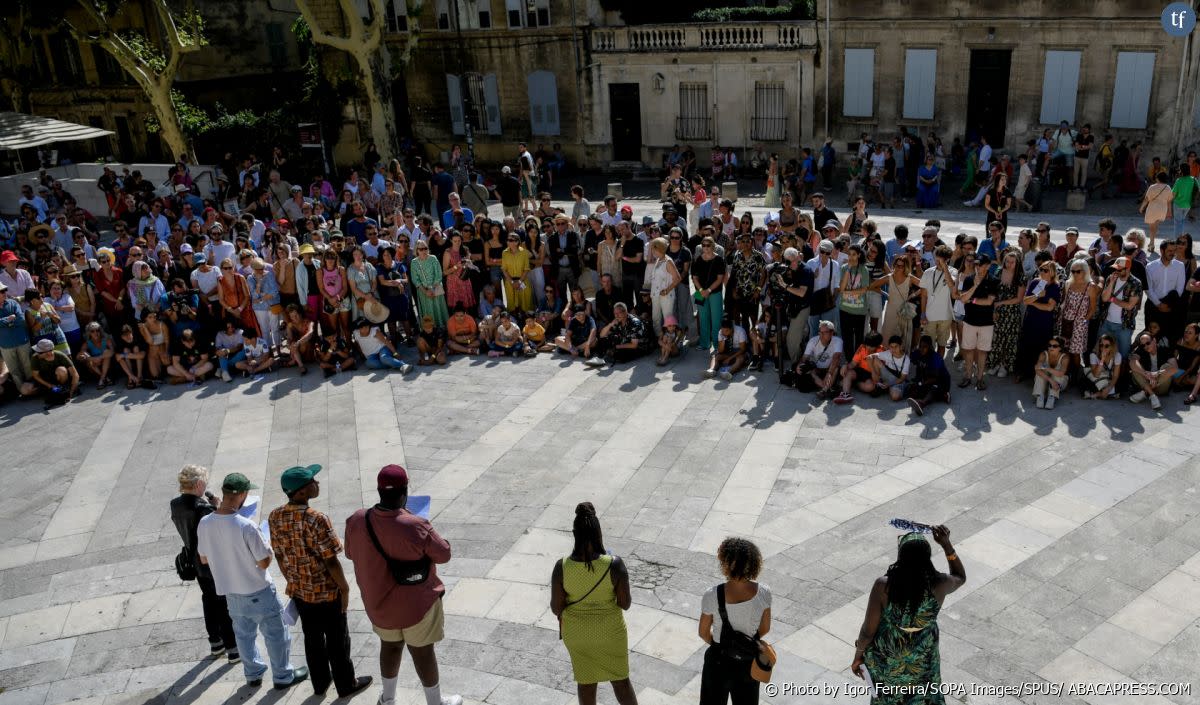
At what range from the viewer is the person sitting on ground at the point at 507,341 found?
1340cm

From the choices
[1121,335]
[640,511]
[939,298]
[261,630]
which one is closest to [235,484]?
[261,630]

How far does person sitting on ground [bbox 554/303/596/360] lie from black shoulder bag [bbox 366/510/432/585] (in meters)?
7.35

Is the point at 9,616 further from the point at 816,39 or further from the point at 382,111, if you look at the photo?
the point at 816,39

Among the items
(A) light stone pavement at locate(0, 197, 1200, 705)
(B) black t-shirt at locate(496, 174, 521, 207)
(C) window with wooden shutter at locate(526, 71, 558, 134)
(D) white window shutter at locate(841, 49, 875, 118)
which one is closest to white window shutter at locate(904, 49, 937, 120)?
(D) white window shutter at locate(841, 49, 875, 118)

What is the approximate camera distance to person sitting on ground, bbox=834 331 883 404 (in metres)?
11.0

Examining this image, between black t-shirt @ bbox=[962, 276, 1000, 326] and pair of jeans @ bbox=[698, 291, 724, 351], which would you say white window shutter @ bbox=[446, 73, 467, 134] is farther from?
black t-shirt @ bbox=[962, 276, 1000, 326]

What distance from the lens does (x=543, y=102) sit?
30000mm

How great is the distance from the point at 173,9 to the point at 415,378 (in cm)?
2503

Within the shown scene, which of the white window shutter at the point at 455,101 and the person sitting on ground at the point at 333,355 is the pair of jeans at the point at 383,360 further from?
the white window shutter at the point at 455,101

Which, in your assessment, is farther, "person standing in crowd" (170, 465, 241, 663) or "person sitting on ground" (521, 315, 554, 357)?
"person sitting on ground" (521, 315, 554, 357)

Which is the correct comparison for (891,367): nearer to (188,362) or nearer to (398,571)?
(398,571)

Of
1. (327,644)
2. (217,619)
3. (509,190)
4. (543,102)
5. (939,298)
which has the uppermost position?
(543,102)

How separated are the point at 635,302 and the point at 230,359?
18.5 feet

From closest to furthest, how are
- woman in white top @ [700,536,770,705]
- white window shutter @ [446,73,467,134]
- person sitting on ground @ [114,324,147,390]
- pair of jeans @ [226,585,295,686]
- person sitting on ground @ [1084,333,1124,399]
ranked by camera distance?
woman in white top @ [700,536,770,705], pair of jeans @ [226,585,295,686], person sitting on ground @ [1084,333,1124,399], person sitting on ground @ [114,324,147,390], white window shutter @ [446,73,467,134]
